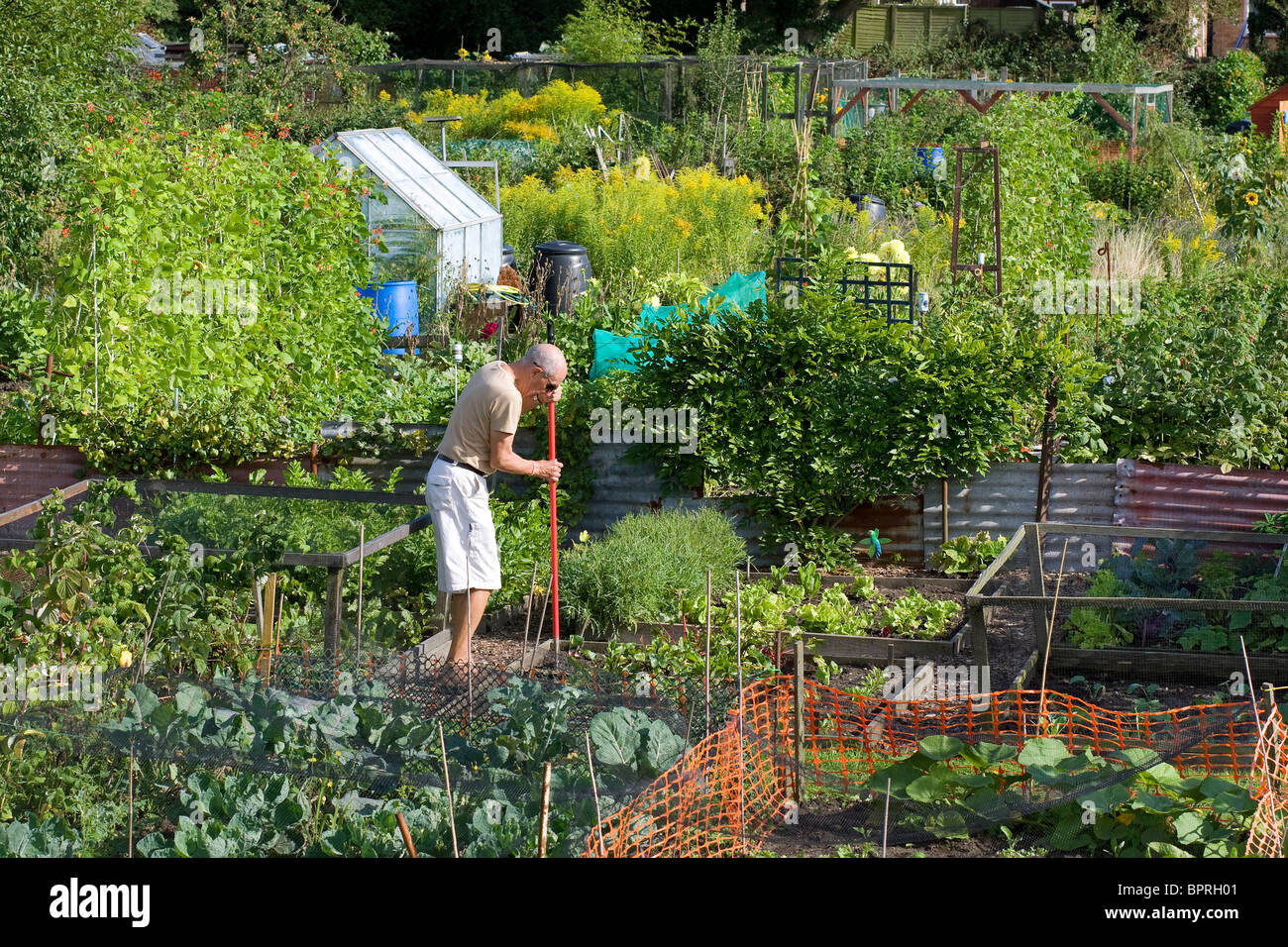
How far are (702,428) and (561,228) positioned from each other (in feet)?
23.5

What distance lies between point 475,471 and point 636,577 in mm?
1038

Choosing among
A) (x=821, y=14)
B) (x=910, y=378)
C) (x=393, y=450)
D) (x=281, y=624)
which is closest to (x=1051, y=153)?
(x=910, y=378)

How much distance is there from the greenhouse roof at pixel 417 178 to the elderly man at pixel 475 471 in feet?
20.2

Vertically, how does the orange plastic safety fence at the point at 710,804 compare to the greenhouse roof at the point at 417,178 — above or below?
below

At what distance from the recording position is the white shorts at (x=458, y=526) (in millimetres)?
6230

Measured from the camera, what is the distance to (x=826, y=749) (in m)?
5.06

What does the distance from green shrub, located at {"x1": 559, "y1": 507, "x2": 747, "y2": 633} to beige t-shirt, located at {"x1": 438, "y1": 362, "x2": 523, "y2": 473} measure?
865 mm

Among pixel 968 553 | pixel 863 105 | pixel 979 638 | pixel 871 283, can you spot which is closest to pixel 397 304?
pixel 871 283

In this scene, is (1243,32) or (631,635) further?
(1243,32)

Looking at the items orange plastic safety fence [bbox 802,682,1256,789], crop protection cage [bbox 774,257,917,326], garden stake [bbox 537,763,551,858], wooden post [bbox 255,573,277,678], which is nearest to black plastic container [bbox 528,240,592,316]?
crop protection cage [bbox 774,257,917,326]

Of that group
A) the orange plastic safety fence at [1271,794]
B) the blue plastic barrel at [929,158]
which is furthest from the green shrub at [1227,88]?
the orange plastic safety fence at [1271,794]

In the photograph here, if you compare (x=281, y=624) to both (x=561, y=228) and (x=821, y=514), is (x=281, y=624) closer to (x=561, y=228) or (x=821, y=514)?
(x=821, y=514)

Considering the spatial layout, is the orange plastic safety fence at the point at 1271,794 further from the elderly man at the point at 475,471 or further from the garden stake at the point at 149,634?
the garden stake at the point at 149,634

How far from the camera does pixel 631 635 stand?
6.79m
